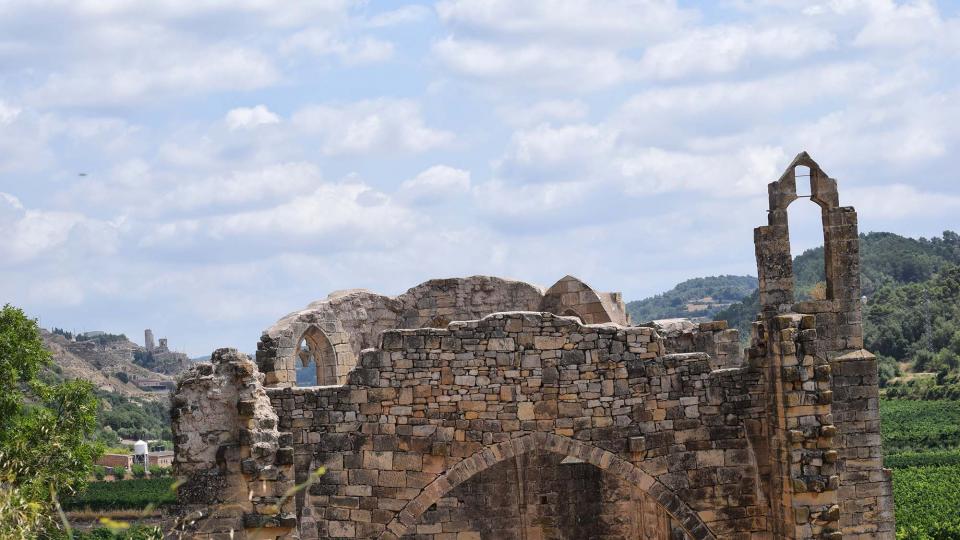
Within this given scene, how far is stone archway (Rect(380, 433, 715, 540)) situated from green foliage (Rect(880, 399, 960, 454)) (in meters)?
57.4

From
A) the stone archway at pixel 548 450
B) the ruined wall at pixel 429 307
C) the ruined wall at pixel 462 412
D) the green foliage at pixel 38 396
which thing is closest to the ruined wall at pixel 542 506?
the ruined wall at pixel 429 307

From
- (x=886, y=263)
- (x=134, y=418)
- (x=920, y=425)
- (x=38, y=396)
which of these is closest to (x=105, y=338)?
(x=134, y=418)

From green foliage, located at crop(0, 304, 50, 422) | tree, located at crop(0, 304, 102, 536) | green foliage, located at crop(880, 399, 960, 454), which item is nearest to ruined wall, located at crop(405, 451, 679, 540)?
tree, located at crop(0, 304, 102, 536)

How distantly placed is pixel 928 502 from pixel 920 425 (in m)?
25.8

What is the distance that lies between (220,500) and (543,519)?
841cm

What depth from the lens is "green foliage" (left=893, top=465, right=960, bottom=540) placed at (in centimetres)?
4009

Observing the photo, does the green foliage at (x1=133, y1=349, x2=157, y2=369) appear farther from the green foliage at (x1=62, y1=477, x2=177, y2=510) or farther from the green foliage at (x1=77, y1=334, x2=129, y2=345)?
the green foliage at (x1=62, y1=477, x2=177, y2=510)

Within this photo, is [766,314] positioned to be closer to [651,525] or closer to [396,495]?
[651,525]

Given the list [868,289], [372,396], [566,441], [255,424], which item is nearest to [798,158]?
[566,441]

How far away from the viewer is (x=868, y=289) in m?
129

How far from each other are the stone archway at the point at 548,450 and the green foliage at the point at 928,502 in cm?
2172

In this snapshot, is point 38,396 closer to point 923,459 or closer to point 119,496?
point 119,496

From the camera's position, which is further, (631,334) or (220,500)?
(631,334)

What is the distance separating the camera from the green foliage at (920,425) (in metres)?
72.9
